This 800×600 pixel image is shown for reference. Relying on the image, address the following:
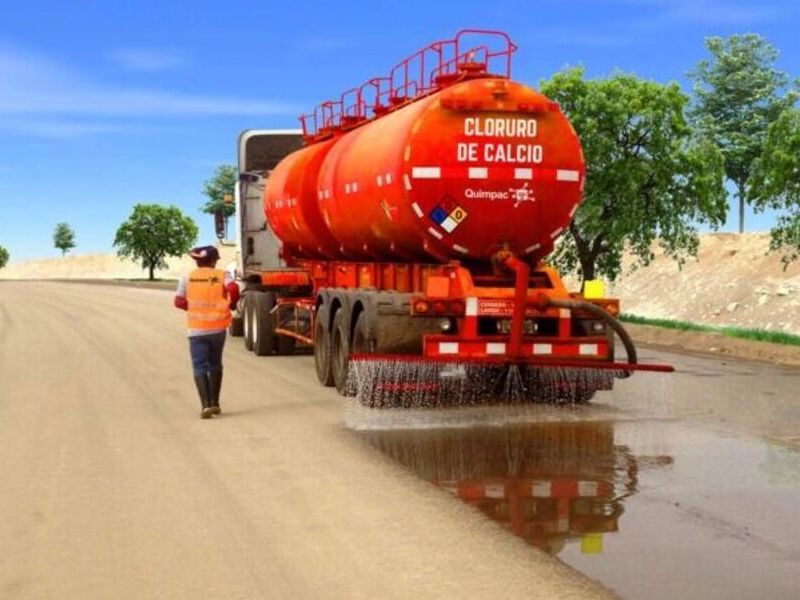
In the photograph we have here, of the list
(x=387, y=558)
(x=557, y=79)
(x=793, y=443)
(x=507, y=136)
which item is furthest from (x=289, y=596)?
(x=557, y=79)

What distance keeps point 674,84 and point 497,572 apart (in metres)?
22.4

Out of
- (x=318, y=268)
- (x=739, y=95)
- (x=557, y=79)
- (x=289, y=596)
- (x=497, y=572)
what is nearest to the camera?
(x=289, y=596)

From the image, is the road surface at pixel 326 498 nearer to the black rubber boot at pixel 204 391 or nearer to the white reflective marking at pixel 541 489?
the black rubber boot at pixel 204 391

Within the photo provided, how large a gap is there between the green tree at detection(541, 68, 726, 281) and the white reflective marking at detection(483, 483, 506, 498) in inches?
724

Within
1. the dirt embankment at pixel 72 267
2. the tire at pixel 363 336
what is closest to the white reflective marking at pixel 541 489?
the tire at pixel 363 336

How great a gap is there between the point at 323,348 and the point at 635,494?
7.03m

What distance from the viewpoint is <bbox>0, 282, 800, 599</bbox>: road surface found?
562cm

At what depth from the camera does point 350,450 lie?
939 cm

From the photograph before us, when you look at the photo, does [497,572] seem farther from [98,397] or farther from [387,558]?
[98,397]

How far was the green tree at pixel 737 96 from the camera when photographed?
155ft

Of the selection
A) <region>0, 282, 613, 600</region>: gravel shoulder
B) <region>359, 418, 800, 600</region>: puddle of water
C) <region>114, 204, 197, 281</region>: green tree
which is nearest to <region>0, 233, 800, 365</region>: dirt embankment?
<region>359, 418, 800, 600</region>: puddle of water

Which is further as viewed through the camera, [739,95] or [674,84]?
[739,95]

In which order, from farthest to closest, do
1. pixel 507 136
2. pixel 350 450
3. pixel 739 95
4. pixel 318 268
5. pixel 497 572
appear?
1. pixel 739 95
2. pixel 318 268
3. pixel 507 136
4. pixel 350 450
5. pixel 497 572

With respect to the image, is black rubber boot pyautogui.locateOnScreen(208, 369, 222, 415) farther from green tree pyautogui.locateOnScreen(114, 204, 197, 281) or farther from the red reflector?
green tree pyautogui.locateOnScreen(114, 204, 197, 281)
